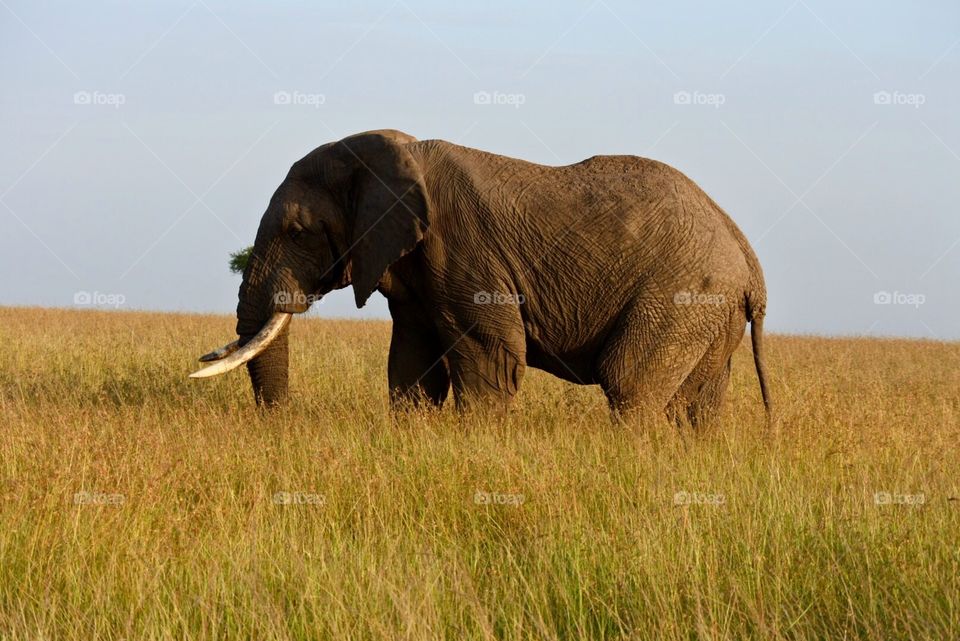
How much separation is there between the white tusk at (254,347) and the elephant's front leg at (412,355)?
0.93 meters

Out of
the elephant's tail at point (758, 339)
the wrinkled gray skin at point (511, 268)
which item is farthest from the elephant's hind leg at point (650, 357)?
the elephant's tail at point (758, 339)

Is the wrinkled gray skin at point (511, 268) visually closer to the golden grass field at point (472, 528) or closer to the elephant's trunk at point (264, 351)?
the elephant's trunk at point (264, 351)

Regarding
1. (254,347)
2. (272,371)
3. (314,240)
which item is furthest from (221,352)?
(314,240)

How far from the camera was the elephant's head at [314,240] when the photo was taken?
27.9 feet

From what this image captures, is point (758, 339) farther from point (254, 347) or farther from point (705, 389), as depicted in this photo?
point (254, 347)

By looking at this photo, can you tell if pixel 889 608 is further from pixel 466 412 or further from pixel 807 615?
pixel 466 412

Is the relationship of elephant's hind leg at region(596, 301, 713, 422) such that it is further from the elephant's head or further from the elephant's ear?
the elephant's head

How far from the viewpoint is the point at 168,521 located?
5195 millimetres

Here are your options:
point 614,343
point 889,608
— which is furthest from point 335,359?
point 889,608

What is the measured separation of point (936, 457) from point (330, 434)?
13.7 feet

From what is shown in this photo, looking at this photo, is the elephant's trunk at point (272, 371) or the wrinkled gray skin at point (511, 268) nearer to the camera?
the wrinkled gray skin at point (511, 268)

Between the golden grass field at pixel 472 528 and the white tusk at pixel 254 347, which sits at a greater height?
the white tusk at pixel 254 347

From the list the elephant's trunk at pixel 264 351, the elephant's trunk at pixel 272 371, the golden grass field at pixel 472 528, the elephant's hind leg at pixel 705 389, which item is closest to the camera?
the golden grass field at pixel 472 528

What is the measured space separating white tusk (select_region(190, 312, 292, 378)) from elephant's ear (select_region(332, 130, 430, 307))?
712 millimetres
